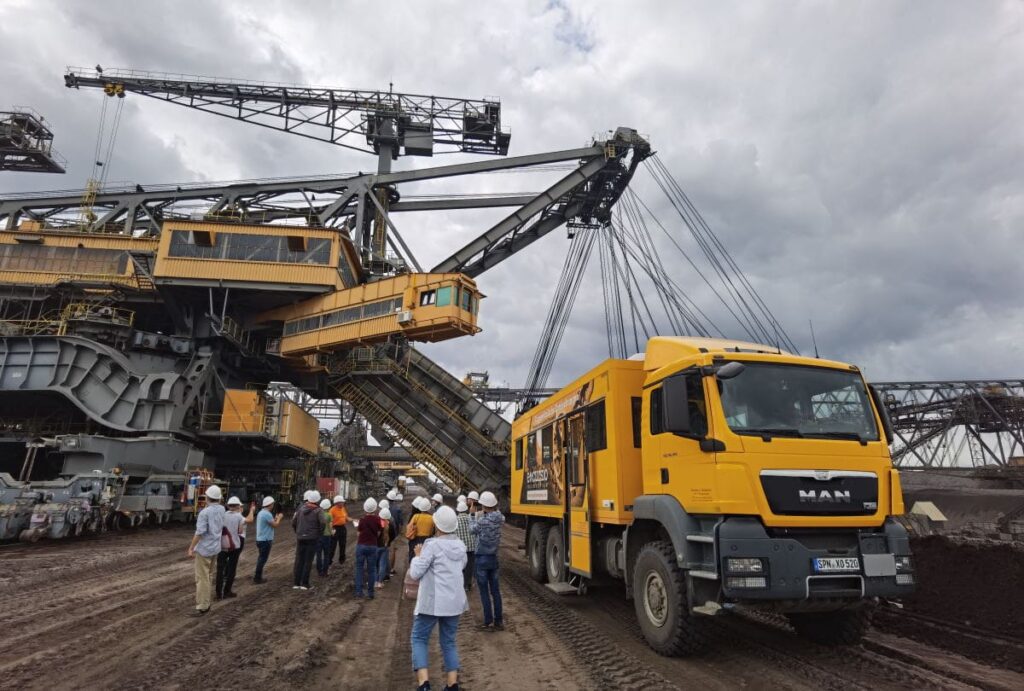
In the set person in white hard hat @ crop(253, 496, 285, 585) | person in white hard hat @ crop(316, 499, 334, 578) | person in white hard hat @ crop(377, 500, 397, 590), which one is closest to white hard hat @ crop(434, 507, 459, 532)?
person in white hard hat @ crop(377, 500, 397, 590)

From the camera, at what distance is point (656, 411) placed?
255 inches

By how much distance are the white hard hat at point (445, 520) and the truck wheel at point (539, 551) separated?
20.3 ft

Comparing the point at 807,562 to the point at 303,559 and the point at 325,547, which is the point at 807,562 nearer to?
the point at 303,559

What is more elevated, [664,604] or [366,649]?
[664,604]

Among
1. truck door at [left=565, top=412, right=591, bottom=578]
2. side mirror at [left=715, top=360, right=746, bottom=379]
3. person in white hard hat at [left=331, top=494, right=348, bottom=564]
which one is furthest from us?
person in white hard hat at [left=331, top=494, right=348, bottom=564]

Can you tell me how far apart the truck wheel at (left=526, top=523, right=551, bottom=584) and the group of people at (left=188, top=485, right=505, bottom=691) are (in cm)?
165

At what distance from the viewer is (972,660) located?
5680 mm

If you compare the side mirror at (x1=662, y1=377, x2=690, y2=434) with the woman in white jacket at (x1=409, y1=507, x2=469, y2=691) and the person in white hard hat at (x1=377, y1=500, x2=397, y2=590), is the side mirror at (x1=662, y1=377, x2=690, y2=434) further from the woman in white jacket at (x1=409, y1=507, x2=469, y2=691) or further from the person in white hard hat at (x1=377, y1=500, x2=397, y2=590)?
the person in white hard hat at (x1=377, y1=500, x2=397, y2=590)

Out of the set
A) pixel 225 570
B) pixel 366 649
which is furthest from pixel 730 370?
pixel 225 570

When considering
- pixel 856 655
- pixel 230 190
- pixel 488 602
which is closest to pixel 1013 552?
pixel 856 655

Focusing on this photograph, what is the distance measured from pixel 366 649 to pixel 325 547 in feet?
18.8

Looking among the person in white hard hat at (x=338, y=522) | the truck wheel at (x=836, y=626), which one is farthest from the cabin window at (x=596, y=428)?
the person in white hard hat at (x=338, y=522)

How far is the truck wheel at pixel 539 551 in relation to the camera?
34.0ft

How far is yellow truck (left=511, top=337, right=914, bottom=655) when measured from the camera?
5.17 metres
